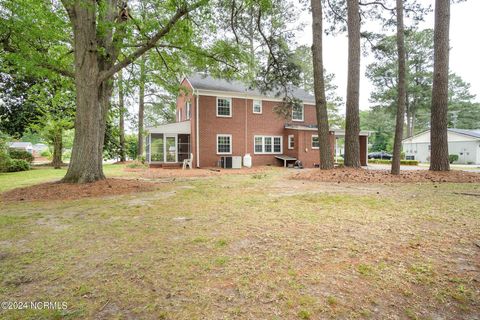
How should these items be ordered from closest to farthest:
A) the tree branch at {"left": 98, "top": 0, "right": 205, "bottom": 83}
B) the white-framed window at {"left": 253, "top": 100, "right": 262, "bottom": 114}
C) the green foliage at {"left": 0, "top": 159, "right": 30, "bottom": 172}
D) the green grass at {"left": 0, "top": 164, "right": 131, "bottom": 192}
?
1. the tree branch at {"left": 98, "top": 0, "right": 205, "bottom": 83}
2. the green grass at {"left": 0, "top": 164, "right": 131, "bottom": 192}
3. the green foliage at {"left": 0, "top": 159, "right": 30, "bottom": 172}
4. the white-framed window at {"left": 253, "top": 100, "right": 262, "bottom": 114}

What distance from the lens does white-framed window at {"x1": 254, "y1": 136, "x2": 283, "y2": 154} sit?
828 inches

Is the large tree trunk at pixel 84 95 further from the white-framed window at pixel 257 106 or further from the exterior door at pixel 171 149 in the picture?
the white-framed window at pixel 257 106

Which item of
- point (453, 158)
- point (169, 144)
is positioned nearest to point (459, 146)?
point (453, 158)

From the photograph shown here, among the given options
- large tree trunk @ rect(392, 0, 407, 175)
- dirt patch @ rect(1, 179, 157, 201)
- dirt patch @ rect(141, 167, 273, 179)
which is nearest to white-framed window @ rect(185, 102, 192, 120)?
dirt patch @ rect(141, 167, 273, 179)

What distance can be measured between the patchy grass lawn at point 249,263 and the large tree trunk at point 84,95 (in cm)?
396

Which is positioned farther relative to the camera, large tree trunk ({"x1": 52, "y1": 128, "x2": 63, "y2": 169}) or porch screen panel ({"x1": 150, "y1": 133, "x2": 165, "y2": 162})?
porch screen panel ({"x1": 150, "y1": 133, "x2": 165, "y2": 162})

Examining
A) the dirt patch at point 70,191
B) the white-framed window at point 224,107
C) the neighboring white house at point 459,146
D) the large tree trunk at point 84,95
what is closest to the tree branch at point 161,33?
the large tree trunk at point 84,95

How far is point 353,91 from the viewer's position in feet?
37.7

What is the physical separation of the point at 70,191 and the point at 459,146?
3606 cm

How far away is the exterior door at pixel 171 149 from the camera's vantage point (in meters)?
19.6

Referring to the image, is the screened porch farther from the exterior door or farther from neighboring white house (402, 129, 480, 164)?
neighboring white house (402, 129, 480, 164)

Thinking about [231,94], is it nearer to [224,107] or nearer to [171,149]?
[224,107]

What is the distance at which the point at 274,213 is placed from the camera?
4.77m

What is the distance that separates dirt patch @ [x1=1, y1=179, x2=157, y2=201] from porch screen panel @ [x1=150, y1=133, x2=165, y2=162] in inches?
430
